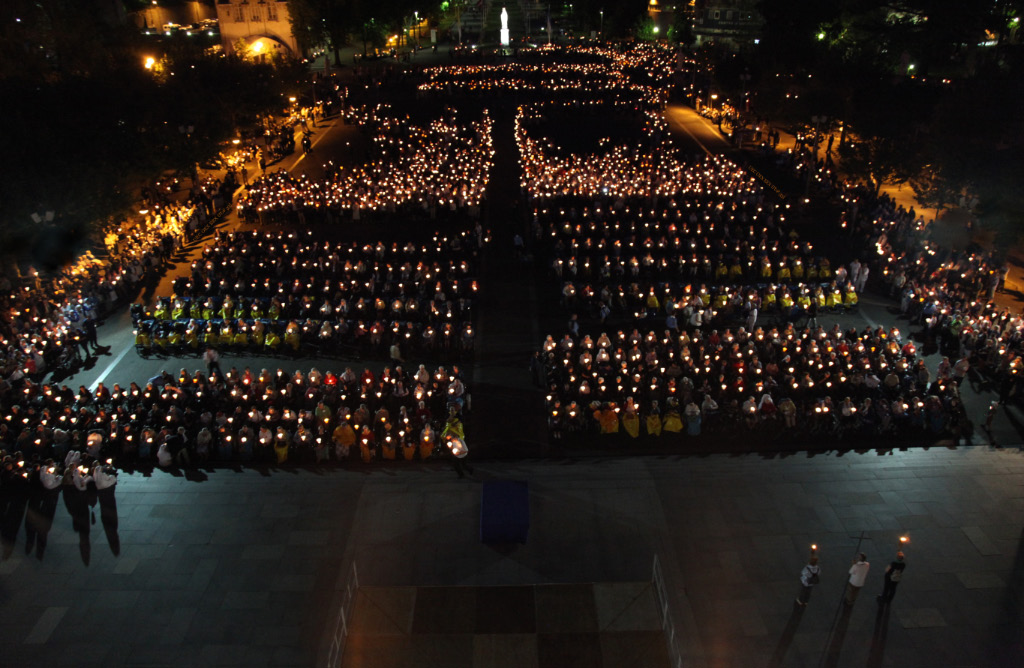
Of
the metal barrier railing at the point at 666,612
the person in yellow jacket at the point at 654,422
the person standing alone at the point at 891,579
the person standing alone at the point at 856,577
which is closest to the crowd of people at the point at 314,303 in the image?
the person in yellow jacket at the point at 654,422

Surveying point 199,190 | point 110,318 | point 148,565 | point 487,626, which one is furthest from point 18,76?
point 487,626

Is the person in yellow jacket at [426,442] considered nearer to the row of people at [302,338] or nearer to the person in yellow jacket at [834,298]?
the row of people at [302,338]

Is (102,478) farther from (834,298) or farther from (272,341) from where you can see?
(834,298)

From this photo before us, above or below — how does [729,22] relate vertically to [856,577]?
above

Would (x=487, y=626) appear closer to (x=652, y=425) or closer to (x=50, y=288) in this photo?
(x=652, y=425)

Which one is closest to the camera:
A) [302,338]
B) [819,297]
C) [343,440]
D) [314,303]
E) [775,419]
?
[343,440]

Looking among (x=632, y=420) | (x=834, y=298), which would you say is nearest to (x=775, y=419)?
(x=632, y=420)
